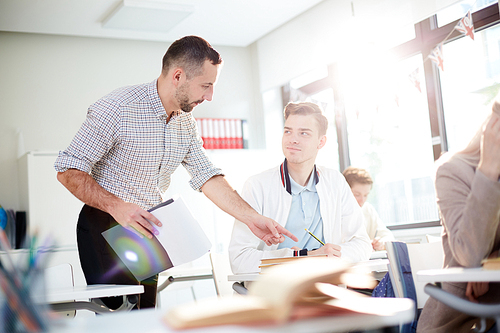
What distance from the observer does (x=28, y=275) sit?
0.75m

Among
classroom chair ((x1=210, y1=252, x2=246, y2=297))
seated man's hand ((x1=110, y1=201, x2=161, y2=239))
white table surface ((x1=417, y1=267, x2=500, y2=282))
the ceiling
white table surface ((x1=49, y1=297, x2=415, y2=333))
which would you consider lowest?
classroom chair ((x1=210, y1=252, x2=246, y2=297))

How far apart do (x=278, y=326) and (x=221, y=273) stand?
2.15 m

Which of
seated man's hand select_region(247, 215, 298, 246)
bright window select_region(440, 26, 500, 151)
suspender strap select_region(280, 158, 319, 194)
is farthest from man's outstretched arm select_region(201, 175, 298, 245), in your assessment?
bright window select_region(440, 26, 500, 151)

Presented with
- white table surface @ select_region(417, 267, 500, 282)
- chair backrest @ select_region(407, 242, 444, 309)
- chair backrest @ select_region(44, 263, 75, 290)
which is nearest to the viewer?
white table surface @ select_region(417, 267, 500, 282)

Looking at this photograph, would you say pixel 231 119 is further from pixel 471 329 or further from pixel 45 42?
pixel 471 329

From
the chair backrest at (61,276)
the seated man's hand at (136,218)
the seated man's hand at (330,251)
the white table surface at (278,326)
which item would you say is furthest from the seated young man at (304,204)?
the white table surface at (278,326)

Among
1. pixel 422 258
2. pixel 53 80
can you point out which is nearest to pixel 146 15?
pixel 53 80

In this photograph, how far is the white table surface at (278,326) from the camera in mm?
646

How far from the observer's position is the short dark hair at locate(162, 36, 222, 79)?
95.0 inches

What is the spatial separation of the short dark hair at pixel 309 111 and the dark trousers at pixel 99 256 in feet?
3.76

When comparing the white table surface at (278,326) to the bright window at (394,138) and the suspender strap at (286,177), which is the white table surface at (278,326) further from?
the bright window at (394,138)

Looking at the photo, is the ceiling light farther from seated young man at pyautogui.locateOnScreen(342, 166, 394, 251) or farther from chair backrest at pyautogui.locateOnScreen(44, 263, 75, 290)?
chair backrest at pyautogui.locateOnScreen(44, 263, 75, 290)

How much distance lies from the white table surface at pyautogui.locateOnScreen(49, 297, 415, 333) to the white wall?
14.6ft

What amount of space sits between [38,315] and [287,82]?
5319 millimetres
